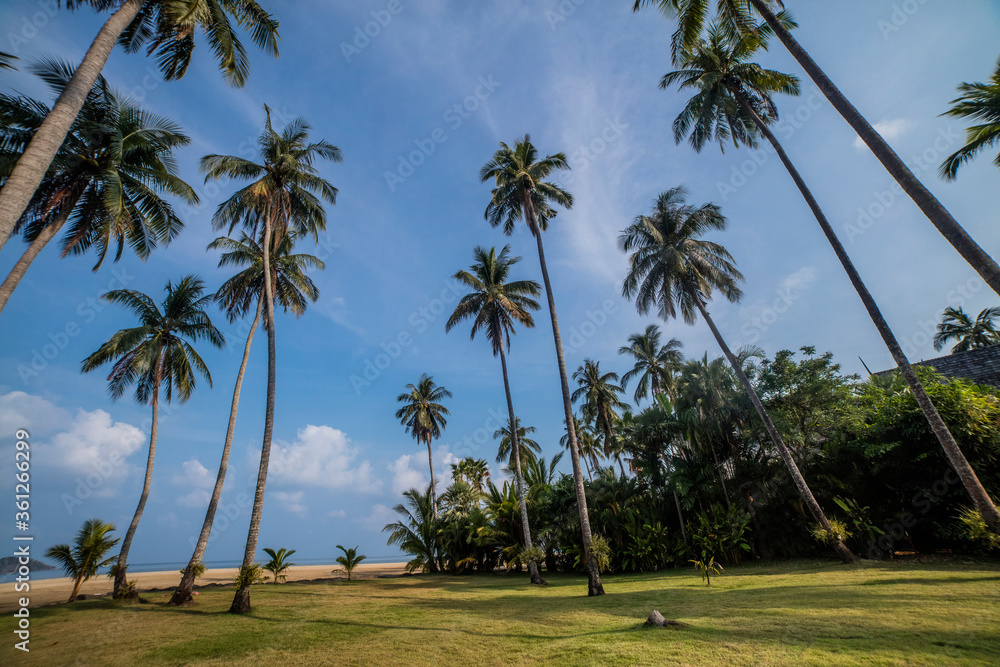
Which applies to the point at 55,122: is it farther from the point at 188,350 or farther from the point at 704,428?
the point at 704,428

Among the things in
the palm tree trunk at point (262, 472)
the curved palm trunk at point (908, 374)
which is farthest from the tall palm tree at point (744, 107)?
the palm tree trunk at point (262, 472)

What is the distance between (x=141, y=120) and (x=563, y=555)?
25.2 m

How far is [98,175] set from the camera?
35.0ft

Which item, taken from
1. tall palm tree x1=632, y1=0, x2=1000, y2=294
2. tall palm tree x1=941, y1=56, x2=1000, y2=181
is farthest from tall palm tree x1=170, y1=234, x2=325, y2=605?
tall palm tree x1=941, y1=56, x2=1000, y2=181

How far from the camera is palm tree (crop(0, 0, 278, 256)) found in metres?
5.22

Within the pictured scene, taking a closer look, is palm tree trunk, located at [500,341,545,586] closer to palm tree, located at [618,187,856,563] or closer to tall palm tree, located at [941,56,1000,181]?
palm tree, located at [618,187,856,563]

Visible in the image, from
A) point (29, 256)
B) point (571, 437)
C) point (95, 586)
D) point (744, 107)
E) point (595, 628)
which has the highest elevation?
point (744, 107)

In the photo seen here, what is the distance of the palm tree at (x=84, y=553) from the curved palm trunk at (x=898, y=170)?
23.7 metres

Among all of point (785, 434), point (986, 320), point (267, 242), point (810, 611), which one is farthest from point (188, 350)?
point (986, 320)

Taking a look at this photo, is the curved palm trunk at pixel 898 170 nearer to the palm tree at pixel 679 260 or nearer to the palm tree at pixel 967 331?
the palm tree at pixel 679 260

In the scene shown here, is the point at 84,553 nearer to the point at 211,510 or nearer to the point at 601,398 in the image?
the point at 211,510

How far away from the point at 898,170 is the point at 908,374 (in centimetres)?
595

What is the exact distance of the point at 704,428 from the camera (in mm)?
18375

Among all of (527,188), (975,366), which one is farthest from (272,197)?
(975,366)
